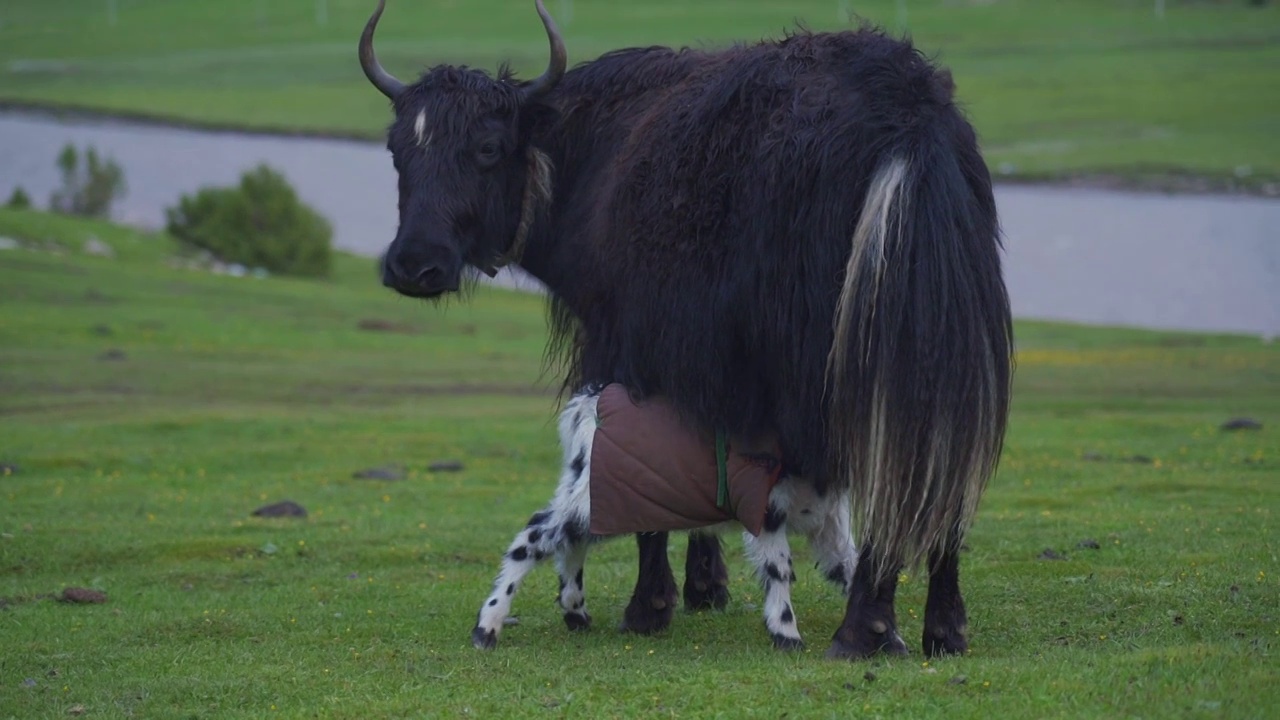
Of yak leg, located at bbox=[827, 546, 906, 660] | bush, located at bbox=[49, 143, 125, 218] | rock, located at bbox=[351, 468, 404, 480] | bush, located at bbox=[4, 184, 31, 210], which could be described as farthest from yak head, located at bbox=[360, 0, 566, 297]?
bush, located at bbox=[49, 143, 125, 218]

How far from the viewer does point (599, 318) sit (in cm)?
794

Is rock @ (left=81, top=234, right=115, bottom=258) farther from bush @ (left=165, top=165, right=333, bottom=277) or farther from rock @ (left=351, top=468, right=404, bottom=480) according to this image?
rock @ (left=351, top=468, right=404, bottom=480)

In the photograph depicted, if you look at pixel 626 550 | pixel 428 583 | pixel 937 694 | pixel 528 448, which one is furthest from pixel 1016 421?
pixel 937 694

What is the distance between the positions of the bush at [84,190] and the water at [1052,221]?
5.02ft

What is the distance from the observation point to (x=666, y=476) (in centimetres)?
727

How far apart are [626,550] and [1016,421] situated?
28.8ft

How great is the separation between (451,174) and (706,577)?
7.87 ft

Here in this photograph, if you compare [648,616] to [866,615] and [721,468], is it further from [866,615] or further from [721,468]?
[866,615]

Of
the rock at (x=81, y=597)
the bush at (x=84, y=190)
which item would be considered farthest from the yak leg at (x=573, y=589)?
the bush at (x=84, y=190)

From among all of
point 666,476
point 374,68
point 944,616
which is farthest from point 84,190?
point 944,616

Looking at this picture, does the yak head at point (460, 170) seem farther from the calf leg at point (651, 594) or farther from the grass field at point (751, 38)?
the grass field at point (751, 38)

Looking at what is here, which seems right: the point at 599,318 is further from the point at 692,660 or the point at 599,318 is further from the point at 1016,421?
the point at 1016,421

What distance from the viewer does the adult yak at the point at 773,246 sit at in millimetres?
6441

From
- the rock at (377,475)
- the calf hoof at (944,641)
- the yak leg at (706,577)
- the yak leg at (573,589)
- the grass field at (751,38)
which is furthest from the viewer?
the grass field at (751,38)
